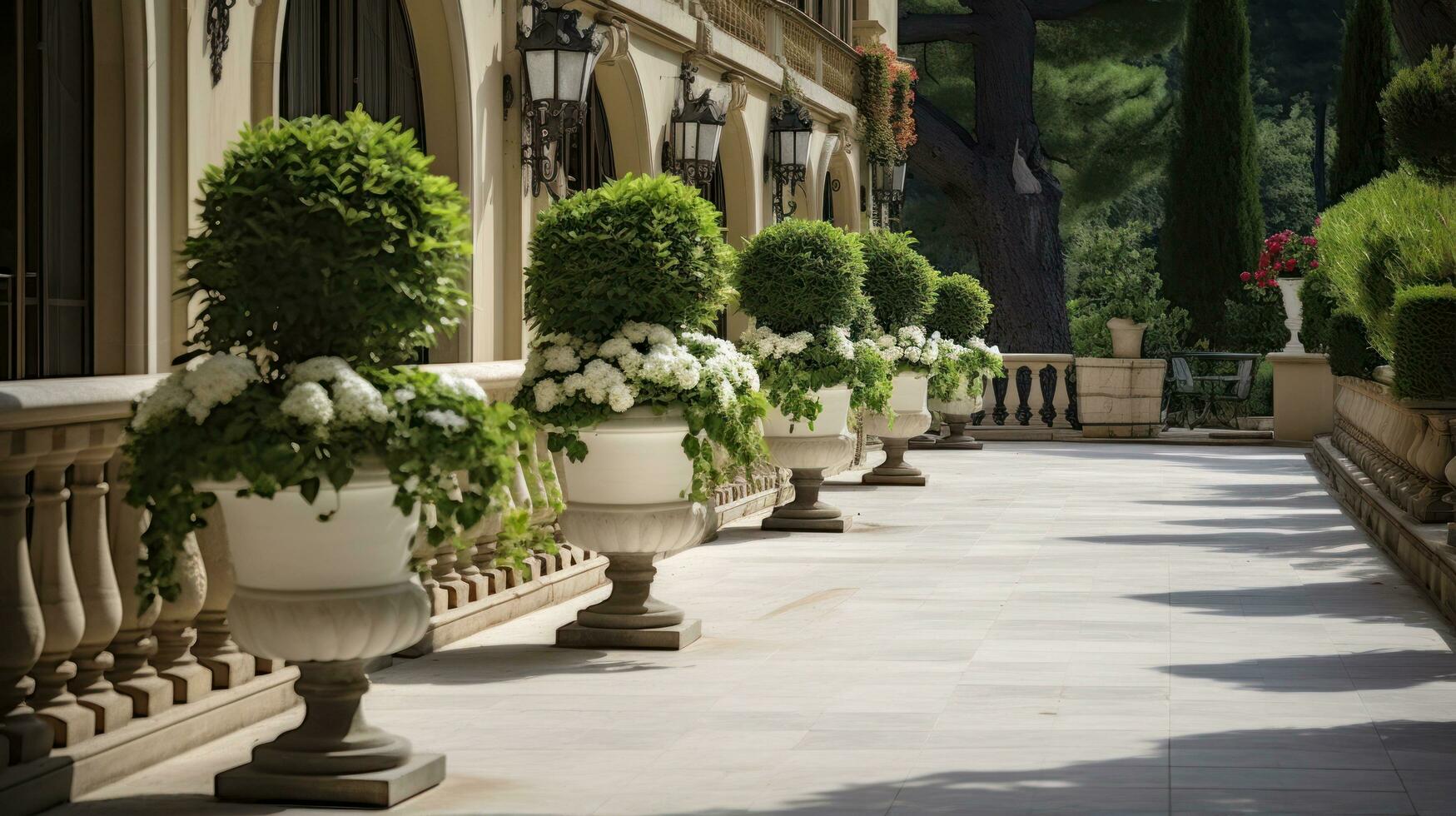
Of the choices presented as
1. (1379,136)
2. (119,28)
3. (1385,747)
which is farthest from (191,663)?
(1379,136)

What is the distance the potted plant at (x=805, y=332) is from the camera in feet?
40.1

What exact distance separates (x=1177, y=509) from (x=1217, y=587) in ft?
16.4

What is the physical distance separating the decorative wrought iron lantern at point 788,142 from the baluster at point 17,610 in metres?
→ 13.0

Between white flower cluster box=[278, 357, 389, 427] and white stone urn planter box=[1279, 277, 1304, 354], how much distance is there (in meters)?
20.0

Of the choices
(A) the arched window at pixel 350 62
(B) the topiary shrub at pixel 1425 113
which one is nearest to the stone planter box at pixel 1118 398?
(B) the topiary shrub at pixel 1425 113

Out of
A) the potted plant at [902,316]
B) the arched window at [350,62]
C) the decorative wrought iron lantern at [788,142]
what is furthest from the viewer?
the decorative wrought iron lantern at [788,142]

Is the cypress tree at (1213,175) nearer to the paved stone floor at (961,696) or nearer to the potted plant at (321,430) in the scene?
the paved stone floor at (961,696)

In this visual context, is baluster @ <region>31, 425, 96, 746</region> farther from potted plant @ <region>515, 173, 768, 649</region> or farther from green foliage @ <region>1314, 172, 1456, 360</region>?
green foliage @ <region>1314, 172, 1456, 360</region>

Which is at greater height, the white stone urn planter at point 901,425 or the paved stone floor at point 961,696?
the white stone urn planter at point 901,425

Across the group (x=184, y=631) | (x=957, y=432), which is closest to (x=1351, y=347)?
(x=957, y=432)

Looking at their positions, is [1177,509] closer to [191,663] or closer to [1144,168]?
[191,663]

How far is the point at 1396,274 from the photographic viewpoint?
1295cm

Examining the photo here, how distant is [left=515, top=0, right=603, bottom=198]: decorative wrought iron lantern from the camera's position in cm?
1036

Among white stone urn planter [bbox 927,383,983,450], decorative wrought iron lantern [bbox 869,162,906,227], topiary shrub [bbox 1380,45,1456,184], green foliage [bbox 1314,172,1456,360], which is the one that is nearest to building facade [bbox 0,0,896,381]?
topiary shrub [bbox 1380,45,1456,184]
